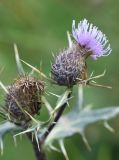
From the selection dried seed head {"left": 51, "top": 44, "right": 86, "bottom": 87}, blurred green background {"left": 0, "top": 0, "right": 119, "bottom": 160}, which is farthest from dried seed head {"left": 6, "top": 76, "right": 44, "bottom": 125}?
blurred green background {"left": 0, "top": 0, "right": 119, "bottom": 160}

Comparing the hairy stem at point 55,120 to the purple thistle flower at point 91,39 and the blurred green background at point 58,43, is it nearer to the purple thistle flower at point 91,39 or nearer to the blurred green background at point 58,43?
the purple thistle flower at point 91,39

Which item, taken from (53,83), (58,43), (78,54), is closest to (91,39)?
(78,54)

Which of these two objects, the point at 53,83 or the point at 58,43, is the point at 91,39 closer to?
the point at 53,83

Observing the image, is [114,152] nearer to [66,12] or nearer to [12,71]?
[12,71]

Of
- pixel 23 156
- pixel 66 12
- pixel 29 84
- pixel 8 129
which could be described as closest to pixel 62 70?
pixel 29 84

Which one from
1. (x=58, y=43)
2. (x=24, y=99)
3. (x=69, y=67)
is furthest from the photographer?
(x=58, y=43)

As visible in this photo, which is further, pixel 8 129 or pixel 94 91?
pixel 94 91
